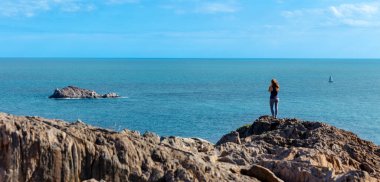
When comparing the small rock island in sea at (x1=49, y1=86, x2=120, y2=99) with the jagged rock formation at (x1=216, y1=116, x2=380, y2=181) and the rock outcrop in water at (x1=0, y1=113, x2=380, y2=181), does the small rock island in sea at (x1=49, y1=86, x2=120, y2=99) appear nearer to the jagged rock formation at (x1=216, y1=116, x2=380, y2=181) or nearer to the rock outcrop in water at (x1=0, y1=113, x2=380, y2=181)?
the jagged rock formation at (x1=216, y1=116, x2=380, y2=181)

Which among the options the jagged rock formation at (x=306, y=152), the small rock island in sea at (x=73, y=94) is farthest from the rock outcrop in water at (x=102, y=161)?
the small rock island in sea at (x=73, y=94)

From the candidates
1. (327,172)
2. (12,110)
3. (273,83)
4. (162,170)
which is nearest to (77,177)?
(162,170)

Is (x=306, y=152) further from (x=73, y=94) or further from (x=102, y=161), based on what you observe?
(x=73, y=94)

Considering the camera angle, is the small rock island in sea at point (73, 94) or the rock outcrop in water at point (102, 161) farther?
the small rock island in sea at point (73, 94)

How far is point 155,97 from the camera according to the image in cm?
11631

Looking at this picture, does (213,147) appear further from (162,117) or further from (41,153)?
(162,117)

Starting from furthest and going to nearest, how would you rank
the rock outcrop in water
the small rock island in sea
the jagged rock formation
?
the small rock island in sea < the jagged rock formation < the rock outcrop in water

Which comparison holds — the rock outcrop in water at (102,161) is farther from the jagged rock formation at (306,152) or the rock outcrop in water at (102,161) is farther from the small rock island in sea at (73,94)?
the small rock island in sea at (73,94)

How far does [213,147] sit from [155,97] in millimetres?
93812

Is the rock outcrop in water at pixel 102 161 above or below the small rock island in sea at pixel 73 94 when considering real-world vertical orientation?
above

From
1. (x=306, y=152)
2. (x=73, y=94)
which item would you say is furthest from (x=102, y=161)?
(x=73, y=94)

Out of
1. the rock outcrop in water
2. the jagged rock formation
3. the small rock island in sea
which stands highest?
the rock outcrop in water

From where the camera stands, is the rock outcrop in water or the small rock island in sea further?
the small rock island in sea

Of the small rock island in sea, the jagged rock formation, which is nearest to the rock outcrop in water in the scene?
the jagged rock formation
